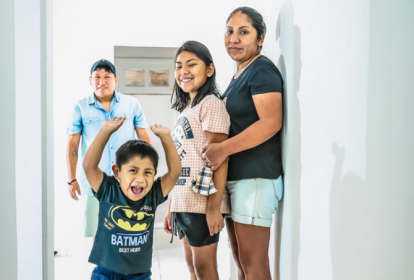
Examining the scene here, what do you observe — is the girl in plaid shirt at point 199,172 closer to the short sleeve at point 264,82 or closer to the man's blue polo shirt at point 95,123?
the short sleeve at point 264,82

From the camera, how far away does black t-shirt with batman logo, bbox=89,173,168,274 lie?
141cm

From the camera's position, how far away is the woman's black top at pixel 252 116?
1450mm

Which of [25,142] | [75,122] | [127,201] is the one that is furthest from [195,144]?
[75,122]

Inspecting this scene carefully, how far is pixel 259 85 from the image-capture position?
4.70 feet

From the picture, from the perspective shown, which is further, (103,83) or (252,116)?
(103,83)

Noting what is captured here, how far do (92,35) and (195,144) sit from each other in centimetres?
202

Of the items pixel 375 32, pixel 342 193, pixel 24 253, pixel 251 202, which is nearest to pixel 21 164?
pixel 24 253

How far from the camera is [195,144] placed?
5.06ft

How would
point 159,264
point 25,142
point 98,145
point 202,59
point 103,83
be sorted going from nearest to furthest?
point 25,142 < point 98,145 < point 202,59 < point 103,83 < point 159,264

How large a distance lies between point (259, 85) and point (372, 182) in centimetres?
61

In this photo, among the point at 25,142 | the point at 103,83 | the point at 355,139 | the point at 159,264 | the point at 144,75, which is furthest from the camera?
the point at 144,75

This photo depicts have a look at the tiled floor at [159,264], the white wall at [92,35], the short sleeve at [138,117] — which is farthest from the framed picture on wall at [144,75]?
the short sleeve at [138,117]

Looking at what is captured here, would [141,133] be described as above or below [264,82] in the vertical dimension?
below

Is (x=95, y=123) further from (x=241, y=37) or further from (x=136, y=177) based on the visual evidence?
(x=241, y=37)
